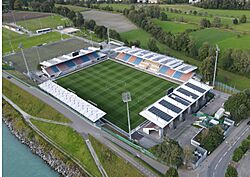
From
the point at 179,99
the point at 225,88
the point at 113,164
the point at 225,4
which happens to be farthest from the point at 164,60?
the point at 225,4

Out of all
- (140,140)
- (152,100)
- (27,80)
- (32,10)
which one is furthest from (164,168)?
(32,10)

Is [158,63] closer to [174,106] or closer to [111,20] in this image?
[174,106]

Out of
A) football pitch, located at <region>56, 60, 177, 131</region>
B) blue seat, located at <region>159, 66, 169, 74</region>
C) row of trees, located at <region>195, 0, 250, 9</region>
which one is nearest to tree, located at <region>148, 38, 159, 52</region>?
football pitch, located at <region>56, 60, 177, 131</region>

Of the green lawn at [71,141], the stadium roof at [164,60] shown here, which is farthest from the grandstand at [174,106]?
the green lawn at [71,141]

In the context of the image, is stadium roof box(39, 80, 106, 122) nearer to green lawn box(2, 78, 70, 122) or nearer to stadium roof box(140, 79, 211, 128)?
green lawn box(2, 78, 70, 122)

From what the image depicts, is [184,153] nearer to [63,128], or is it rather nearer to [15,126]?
[63,128]
